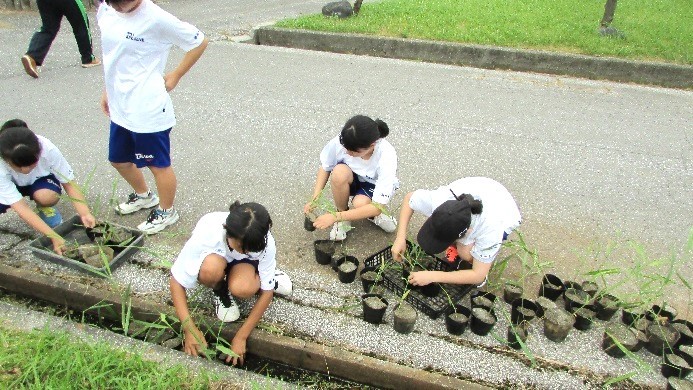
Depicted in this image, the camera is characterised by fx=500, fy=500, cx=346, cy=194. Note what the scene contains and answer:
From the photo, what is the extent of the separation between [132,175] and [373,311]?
1.88 meters

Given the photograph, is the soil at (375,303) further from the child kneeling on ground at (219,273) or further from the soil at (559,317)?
the soil at (559,317)

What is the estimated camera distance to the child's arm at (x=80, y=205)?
9.75 ft

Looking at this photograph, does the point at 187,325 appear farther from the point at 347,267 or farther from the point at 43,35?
the point at 43,35

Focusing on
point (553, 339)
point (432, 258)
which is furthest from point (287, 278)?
point (553, 339)

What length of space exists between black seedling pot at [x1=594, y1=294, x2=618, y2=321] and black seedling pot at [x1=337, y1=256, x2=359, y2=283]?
133 cm

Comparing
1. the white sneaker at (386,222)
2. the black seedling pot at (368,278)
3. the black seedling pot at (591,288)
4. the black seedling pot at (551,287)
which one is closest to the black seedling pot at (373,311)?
the black seedling pot at (368,278)

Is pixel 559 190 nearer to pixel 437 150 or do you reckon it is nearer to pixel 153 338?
pixel 437 150

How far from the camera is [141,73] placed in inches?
112

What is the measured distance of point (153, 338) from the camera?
2.58m

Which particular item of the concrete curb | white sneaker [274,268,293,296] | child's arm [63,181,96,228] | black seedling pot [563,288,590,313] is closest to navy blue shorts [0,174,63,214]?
child's arm [63,181,96,228]

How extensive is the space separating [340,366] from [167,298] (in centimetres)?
105

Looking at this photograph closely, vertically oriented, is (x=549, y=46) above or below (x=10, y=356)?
above

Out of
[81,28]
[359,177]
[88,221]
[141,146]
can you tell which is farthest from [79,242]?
[81,28]

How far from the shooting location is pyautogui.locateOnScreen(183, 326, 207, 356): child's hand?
2.42 meters
